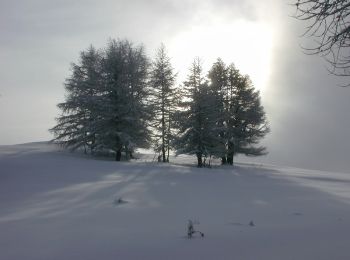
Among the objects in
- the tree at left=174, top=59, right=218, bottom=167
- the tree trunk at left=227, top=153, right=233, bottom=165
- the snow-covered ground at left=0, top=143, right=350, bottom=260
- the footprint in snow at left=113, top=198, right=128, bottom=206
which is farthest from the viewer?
the tree trunk at left=227, top=153, right=233, bottom=165

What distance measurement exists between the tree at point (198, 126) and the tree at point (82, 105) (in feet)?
22.5

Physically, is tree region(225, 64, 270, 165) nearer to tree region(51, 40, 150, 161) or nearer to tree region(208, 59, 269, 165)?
tree region(208, 59, 269, 165)

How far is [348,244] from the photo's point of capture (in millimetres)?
6242

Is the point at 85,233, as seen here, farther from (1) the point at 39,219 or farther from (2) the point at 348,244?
(2) the point at 348,244

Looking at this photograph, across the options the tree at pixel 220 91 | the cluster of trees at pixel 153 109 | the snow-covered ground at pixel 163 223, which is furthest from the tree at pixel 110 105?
the snow-covered ground at pixel 163 223

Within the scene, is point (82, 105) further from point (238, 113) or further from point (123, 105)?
point (238, 113)

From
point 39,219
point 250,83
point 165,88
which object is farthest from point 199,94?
point 39,219

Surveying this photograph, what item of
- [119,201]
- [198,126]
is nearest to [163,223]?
[119,201]

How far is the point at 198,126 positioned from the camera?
30297 mm

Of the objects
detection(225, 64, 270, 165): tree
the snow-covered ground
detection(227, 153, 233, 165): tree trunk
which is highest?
detection(225, 64, 270, 165): tree

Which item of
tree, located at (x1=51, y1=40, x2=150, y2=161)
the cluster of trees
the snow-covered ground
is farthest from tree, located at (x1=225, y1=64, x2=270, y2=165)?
the snow-covered ground

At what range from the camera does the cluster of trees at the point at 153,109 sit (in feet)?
100

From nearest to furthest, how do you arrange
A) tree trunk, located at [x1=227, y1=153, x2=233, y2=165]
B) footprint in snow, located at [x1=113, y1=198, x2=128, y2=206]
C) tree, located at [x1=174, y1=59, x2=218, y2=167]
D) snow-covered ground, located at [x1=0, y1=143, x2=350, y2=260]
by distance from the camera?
snow-covered ground, located at [x1=0, y1=143, x2=350, y2=260] → footprint in snow, located at [x1=113, y1=198, x2=128, y2=206] → tree, located at [x1=174, y1=59, x2=218, y2=167] → tree trunk, located at [x1=227, y1=153, x2=233, y2=165]

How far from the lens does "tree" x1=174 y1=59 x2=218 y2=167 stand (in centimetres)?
3028
